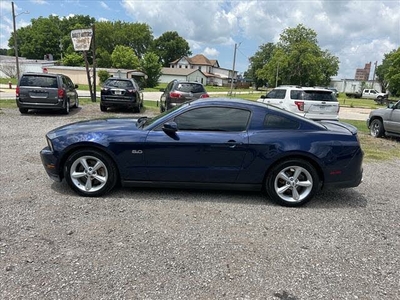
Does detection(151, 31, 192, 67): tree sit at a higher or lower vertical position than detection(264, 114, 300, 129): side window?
higher

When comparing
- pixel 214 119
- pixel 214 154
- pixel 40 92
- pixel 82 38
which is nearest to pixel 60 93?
pixel 40 92

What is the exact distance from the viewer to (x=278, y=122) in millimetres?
4312

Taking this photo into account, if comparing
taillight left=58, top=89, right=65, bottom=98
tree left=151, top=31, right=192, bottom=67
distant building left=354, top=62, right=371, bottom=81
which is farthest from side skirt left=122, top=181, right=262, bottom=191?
distant building left=354, top=62, right=371, bottom=81

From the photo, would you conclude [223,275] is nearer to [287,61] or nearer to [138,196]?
[138,196]

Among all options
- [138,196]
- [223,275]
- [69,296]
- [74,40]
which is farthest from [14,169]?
[74,40]

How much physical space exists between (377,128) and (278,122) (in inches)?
323

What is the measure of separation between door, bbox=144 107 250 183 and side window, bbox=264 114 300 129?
0.28 meters

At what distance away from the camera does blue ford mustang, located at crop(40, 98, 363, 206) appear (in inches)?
164

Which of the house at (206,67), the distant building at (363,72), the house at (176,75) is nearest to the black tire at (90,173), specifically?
the house at (176,75)

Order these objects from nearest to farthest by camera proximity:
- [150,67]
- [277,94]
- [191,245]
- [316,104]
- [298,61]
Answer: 1. [191,245]
2. [316,104]
3. [277,94]
4. [150,67]
5. [298,61]

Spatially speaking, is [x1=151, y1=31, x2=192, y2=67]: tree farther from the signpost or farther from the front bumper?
the front bumper

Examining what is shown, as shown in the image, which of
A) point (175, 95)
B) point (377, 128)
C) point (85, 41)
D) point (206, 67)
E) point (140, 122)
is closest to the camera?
point (140, 122)

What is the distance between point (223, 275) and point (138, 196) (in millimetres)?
1985

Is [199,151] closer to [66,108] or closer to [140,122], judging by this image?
[140,122]
